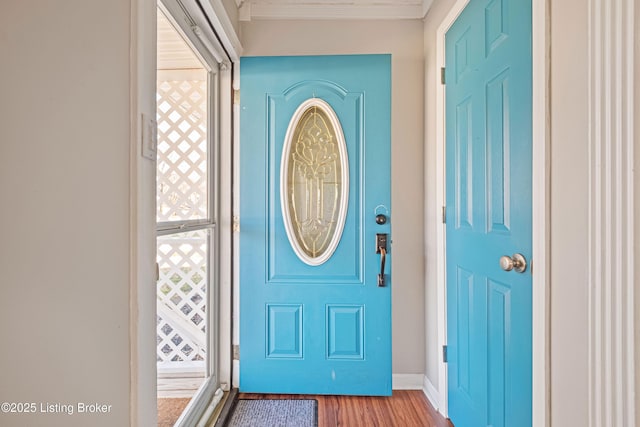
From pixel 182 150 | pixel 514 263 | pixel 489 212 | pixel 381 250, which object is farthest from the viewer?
pixel 381 250

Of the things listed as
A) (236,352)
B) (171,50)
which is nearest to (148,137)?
(171,50)

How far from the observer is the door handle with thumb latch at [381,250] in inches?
71.1

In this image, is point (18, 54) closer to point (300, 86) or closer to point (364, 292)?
point (300, 86)

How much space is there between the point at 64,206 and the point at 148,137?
0.89 ft

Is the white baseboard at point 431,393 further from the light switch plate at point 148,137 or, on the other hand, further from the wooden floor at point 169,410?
the light switch plate at point 148,137

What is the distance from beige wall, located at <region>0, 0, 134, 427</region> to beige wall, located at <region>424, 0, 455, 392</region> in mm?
1518

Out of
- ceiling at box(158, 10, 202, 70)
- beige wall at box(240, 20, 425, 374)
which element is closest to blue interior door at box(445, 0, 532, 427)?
beige wall at box(240, 20, 425, 374)

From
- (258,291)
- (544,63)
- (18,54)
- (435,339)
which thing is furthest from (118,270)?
(435,339)

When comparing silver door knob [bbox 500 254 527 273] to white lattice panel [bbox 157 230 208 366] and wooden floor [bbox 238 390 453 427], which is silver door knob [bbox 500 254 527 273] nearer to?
wooden floor [bbox 238 390 453 427]

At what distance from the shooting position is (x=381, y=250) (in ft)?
5.97

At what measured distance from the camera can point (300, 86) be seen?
1872 mm

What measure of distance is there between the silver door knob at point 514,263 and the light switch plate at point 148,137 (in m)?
1.20

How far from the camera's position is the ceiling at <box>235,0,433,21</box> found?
6.28 feet

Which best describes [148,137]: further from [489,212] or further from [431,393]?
A: [431,393]
